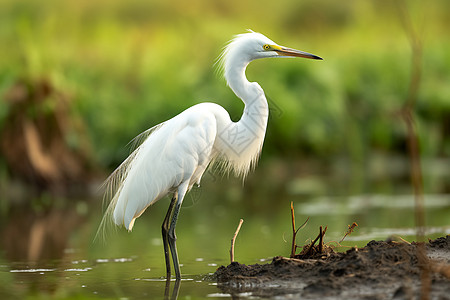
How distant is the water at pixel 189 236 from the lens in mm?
5812

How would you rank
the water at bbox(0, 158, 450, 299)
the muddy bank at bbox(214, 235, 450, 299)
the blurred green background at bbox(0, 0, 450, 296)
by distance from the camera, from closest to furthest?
the muddy bank at bbox(214, 235, 450, 299), the water at bbox(0, 158, 450, 299), the blurred green background at bbox(0, 0, 450, 296)

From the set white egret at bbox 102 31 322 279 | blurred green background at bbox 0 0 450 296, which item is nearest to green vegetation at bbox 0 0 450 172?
blurred green background at bbox 0 0 450 296

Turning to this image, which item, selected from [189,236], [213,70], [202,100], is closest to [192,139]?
[189,236]

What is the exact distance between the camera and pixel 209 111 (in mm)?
6469

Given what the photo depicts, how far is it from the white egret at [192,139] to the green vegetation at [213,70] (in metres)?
6.89

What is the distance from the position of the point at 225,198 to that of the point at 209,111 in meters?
6.11

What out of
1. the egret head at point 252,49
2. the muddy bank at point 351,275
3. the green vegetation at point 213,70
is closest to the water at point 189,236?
the muddy bank at point 351,275

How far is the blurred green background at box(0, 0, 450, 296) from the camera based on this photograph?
10695mm

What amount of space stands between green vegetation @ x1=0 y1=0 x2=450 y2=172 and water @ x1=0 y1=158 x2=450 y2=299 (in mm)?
2455

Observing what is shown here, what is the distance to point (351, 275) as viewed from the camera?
5.11 meters

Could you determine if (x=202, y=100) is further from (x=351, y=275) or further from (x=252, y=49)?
(x=351, y=275)

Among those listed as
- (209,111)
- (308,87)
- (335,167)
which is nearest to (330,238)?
(209,111)

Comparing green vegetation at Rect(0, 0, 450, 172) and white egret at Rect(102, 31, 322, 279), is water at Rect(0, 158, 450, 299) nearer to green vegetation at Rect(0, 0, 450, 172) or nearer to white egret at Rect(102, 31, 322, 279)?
white egret at Rect(102, 31, 322, 279)

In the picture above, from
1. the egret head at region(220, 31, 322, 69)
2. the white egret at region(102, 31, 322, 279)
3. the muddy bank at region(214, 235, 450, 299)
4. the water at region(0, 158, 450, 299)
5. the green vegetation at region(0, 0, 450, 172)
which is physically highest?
the green vegetation at region(0, 0, 450, 172)
